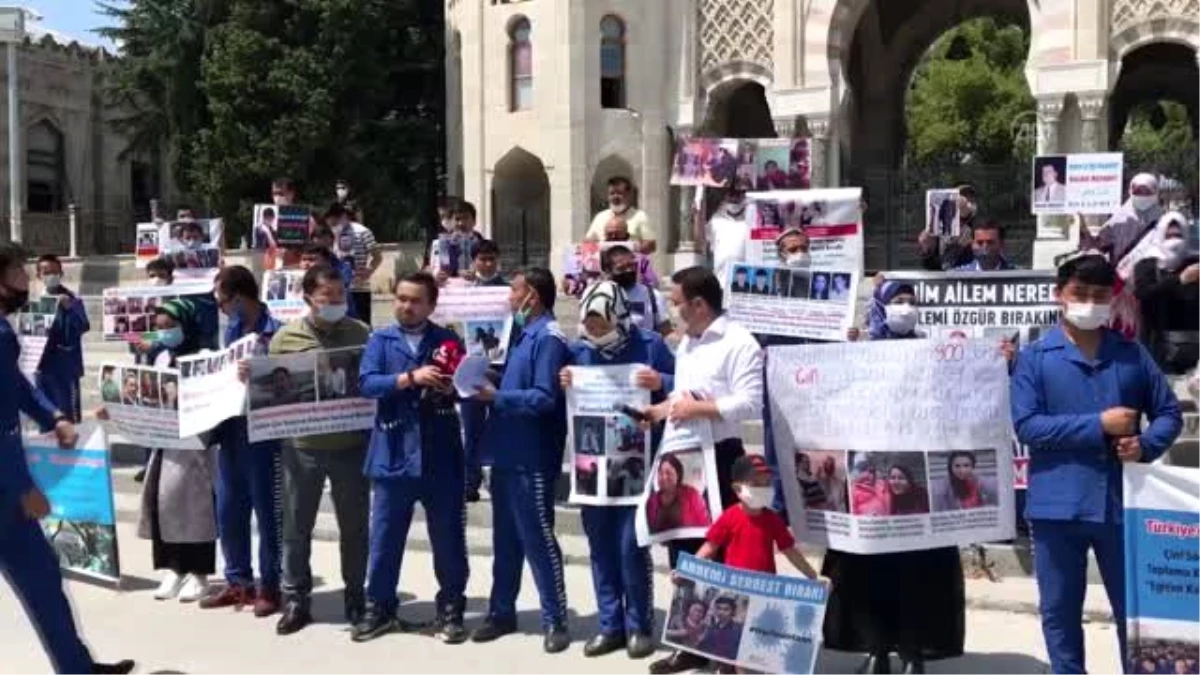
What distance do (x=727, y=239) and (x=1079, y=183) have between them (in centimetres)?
456

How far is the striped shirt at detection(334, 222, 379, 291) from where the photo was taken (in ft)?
41.0

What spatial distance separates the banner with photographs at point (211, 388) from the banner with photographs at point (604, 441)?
6.54 feet

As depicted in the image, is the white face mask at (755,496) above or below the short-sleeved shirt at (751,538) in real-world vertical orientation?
above

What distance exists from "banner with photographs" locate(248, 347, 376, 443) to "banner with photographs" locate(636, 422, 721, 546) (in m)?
1.89

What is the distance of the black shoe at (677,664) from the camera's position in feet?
20.8

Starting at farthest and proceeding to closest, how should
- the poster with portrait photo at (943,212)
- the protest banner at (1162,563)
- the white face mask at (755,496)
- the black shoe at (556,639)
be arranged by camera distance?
the poster with portrait photo at (943,212) < the black shoe at (556,639) < the white face mask at (755,496) < the protest banner at (1162,563)

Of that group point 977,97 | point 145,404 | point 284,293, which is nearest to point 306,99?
point 284,293

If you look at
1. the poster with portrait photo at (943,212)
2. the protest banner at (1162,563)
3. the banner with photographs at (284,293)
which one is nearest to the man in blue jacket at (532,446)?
the protest banner at (1162,563)

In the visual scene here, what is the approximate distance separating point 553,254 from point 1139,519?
2488 cm

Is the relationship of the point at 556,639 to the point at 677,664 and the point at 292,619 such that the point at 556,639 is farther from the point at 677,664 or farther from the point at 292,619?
the point at 292,619

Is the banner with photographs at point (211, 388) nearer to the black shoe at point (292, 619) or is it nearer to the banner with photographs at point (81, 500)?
Result: the banner with photographs at point (81, 500)

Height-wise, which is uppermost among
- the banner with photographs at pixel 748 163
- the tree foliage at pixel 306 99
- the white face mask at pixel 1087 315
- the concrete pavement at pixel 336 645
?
the tree foliage at pixel 306 99

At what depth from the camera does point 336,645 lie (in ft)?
23.3

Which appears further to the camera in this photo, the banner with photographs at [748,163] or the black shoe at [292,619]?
the banner with photographs at [748,163]
